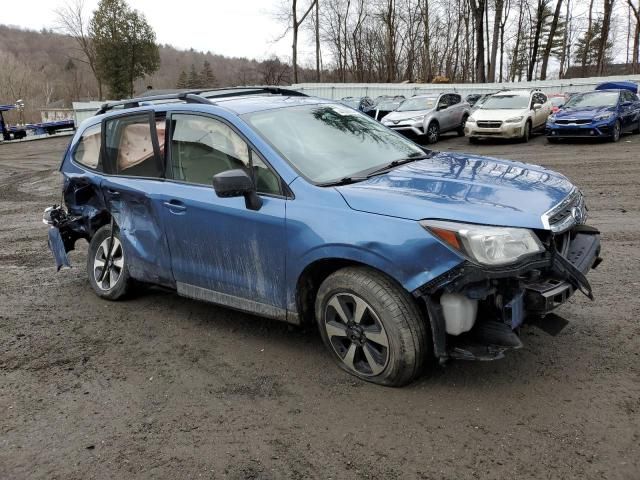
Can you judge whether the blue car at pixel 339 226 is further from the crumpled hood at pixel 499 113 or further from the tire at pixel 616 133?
the crumpled hood at pixel 499 113

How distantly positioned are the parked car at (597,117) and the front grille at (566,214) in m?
13.4

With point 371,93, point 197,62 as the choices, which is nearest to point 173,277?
point 371,93

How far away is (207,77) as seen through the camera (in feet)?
297

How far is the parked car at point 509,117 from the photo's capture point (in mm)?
17156

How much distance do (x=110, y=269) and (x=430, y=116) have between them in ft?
49.8

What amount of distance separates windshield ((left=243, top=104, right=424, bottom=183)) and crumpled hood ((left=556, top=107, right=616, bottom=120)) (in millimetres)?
13131

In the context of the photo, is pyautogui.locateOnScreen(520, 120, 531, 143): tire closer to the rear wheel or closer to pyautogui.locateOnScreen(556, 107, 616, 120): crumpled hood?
pyautogui.locateOnScreen(556, 107, 616, 120): crumpled hood

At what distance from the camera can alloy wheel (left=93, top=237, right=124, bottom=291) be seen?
204 inches

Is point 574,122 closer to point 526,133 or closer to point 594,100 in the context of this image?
point 594,100

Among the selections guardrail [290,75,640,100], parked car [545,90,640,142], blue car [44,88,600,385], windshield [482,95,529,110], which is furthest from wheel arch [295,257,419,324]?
guardrail [290,75,640,100]

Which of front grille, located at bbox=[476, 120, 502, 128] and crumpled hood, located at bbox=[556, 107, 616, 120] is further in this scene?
front grille, located at bbox=[476, 120, 502, 128]

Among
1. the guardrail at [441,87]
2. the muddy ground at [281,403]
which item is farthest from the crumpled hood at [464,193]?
the guardrail at [441,87]

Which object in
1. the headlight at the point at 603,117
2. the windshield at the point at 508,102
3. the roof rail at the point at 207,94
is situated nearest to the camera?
the roof rail at the point at 207,94

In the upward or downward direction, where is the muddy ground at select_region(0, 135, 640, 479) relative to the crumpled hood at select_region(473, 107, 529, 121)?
downward
